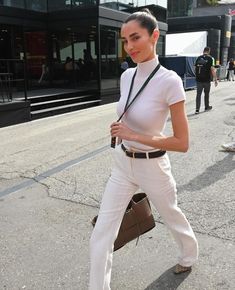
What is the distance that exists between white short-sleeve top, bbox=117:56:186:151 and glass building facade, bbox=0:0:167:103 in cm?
1257

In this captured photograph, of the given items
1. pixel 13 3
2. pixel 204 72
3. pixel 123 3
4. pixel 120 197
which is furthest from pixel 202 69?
pixel 120 197

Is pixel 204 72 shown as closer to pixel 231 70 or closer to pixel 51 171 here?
pixel 51 171

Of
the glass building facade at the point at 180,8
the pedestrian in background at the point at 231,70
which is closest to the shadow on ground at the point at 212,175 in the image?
the pedestrian in background at the point at 231,70

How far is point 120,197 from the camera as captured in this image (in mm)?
2473

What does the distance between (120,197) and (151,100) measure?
63 centimetres

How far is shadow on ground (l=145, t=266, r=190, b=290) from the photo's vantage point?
287 cm

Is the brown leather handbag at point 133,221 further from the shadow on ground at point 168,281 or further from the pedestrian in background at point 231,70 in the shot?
the pedestrian in background at point 231,70

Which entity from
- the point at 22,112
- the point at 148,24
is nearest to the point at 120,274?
the point at 148,24

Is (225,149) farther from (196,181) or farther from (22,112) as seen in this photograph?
(22,112)

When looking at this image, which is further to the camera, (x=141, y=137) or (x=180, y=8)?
(x=180, y=8)

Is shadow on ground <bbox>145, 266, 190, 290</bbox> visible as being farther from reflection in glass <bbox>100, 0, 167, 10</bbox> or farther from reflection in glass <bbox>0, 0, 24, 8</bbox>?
reflection in glass <bbox>100, 0, 167, 10</bbox>

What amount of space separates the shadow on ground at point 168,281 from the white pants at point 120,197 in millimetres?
586

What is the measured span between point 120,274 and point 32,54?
48.2 ft

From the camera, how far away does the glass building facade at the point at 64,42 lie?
1478 cm
